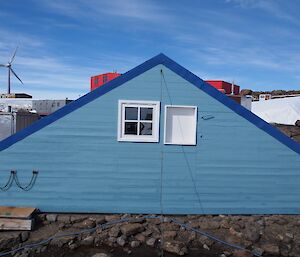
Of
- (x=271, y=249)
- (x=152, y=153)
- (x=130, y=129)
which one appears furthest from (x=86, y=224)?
(x=271, y=249)

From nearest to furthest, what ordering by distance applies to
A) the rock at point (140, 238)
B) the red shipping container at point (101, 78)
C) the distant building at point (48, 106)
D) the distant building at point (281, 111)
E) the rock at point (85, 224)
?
the rock at point (140, 238) → the rock at point (85, 224) → the red shipping container at point (101, 78) → the distant building at point (48, 106) → the distant building at point (281, 111)

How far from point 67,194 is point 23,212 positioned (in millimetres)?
1353

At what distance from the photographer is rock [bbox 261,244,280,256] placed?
9492 mm

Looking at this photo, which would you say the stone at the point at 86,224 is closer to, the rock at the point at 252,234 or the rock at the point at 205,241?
the rock at the point at 205,241

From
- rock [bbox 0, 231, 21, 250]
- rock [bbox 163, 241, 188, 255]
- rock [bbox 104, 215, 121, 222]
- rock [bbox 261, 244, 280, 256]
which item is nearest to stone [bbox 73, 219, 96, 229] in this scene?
rock [bbox 104, 215, 121, 222]

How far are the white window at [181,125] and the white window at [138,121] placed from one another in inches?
15.8

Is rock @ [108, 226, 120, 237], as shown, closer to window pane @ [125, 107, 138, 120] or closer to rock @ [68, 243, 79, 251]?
rock @ [68, 243, 79, 251]

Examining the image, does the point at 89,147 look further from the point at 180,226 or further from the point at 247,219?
the point at 247,219

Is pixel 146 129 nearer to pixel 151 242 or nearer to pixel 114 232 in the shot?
pixel 114 232

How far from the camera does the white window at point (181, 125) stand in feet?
35.8

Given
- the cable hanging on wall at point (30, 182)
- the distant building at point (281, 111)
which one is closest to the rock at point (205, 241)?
the cable hanging on wall at point (30, 182)

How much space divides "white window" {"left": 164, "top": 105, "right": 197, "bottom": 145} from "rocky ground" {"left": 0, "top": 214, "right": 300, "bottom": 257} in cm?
246

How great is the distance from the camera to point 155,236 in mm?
10031

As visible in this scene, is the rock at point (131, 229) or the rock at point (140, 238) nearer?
the rock at point (140, 238)
